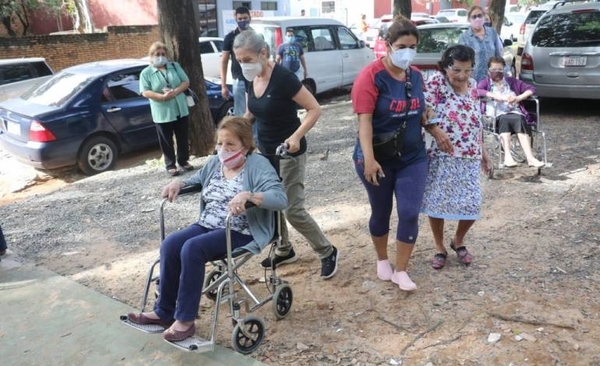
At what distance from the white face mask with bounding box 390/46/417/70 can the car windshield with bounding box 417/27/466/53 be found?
7.37m

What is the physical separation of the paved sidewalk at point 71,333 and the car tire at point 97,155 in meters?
3.89

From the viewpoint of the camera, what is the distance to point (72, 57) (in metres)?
18.1

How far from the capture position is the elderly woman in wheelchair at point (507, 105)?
19.9 ft

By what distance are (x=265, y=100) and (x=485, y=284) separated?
1.94 m

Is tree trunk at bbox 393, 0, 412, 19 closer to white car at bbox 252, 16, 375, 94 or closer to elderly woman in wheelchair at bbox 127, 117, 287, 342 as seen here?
white car at bbox 252, 16, 375, 94

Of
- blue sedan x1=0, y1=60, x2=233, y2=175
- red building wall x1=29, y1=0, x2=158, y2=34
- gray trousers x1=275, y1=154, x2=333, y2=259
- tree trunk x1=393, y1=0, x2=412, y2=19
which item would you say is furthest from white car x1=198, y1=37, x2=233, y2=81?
red building wall x1=29, y1=0, x2=158, y2=34

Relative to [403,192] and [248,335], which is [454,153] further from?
[248,335]

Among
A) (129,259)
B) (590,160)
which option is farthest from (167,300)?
(590,160)

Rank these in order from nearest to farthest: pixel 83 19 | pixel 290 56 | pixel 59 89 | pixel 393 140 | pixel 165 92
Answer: pixel 393 140
pixel 165 92
pixel 59 89
pixel 290 56
pixel 83 19

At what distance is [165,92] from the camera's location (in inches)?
259

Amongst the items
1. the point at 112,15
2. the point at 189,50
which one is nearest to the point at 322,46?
the point at 189,50

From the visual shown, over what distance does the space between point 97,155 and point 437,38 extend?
21.0ft

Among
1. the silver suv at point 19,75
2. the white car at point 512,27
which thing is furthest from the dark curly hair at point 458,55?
the white car at point 512,27

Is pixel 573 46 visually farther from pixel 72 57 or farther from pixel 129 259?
pixel 72 57
